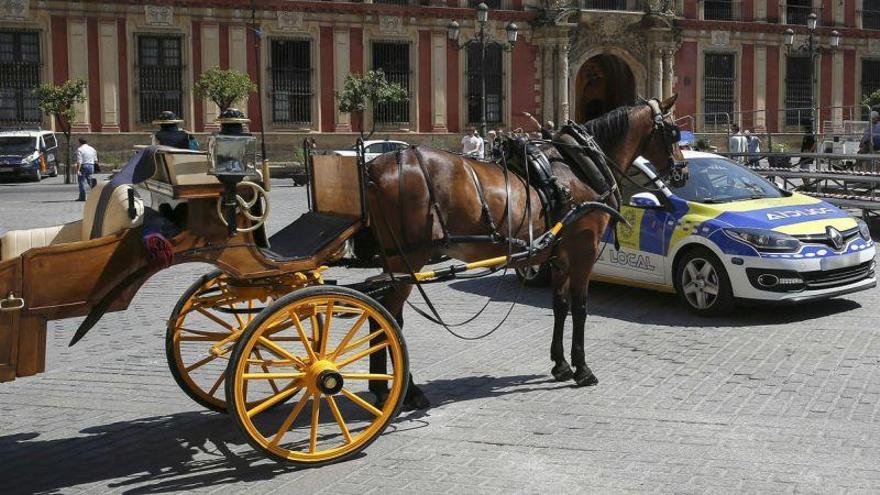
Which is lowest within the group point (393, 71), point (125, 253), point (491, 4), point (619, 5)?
point (125, 253)

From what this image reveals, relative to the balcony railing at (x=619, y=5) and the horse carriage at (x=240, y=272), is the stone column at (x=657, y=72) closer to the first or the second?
the balcony railing at (x=619, y=5)

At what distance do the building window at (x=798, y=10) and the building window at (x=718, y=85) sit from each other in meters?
3.60

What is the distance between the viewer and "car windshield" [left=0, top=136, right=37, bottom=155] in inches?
1268

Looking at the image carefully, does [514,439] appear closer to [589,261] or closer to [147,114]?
[589,261]

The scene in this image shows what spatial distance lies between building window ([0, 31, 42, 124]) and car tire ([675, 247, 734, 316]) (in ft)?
93.3

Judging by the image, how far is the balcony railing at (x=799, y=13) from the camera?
43312mm

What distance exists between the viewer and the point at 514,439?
5809mm

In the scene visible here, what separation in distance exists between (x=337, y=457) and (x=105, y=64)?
102 ft

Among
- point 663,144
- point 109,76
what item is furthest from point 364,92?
point 663,144

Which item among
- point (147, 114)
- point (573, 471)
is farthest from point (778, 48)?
point (573, 471)

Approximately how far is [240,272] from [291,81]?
31699mm

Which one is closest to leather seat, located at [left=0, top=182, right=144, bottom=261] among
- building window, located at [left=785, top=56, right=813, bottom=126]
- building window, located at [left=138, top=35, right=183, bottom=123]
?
building window, located at [left=138, top=35, right=183, bottom=123]

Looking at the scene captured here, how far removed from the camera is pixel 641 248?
10328mm

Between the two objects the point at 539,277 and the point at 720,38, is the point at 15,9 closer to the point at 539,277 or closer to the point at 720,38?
the point at 539,277
